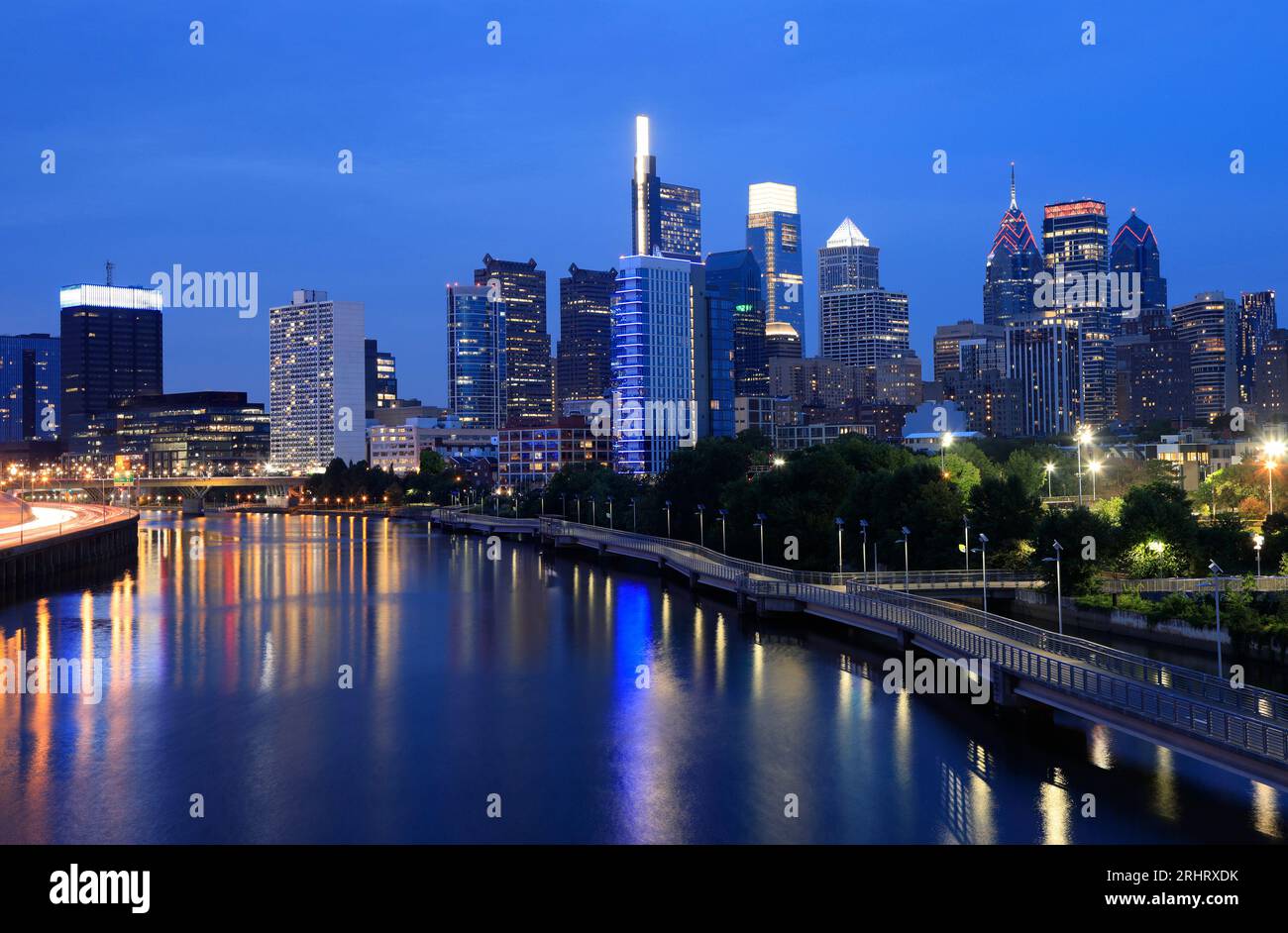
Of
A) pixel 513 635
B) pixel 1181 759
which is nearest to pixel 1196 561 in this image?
pixel 1181 759

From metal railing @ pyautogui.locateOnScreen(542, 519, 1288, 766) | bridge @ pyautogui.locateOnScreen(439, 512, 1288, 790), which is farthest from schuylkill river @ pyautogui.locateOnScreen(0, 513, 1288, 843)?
metal railing @ pyautogui.locateOnScreen(542, 519, 1288, 766)

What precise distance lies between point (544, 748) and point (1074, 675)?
1541 cm

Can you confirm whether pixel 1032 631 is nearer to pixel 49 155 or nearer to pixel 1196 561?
pixel 1196 561

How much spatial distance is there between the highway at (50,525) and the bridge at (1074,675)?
2135 inches

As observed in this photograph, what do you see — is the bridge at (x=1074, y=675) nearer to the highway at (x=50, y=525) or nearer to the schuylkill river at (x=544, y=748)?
the schuylkill river at (x=544, y=748)

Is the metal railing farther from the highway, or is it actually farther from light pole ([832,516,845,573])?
the highway

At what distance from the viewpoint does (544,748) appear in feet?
120

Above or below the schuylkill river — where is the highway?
above

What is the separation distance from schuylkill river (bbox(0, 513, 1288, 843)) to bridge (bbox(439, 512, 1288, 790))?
1.67 meters

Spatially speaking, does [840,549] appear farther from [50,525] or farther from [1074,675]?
[50,525]

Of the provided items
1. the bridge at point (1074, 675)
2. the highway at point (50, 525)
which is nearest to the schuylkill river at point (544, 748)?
the bridge at point (1074, 675)

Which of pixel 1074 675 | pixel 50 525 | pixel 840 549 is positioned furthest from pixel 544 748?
pixel 50 525

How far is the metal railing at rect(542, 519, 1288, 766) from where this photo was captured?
26.3m
